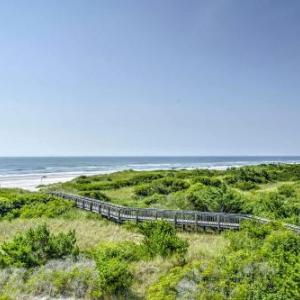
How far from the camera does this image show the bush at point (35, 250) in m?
13.1

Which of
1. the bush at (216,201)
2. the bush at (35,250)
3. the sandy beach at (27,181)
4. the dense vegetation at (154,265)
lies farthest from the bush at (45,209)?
the sandy beach at (27,181)

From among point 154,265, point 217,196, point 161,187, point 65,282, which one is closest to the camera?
point 65,282

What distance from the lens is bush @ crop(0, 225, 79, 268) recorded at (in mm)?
13109

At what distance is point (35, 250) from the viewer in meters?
13.8

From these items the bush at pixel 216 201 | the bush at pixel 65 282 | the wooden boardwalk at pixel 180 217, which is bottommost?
the bush at pixel 65 282

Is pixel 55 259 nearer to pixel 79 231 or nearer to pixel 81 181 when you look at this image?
pixel 79 231

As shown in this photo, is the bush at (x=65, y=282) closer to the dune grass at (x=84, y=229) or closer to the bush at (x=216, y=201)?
the dune grass at (x=84, y=229)

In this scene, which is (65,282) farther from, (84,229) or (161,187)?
(161,187)

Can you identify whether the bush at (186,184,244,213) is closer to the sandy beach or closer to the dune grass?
the dune grass

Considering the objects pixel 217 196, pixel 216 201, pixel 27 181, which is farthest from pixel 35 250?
pixel 27 181

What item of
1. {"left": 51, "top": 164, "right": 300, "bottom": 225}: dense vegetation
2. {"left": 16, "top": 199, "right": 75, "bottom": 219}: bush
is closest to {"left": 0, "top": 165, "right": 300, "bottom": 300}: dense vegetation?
{"left": 51, "top": 164, "right": 300, "bottom": 225}: dense vegetation

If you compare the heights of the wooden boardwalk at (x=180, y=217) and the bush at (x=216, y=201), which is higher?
the bush at (x=216, y=201)

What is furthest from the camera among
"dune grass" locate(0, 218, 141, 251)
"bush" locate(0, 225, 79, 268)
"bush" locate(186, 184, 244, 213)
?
"bush" locate(186, 184, 244, 213)

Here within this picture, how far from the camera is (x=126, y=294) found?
10.9m
